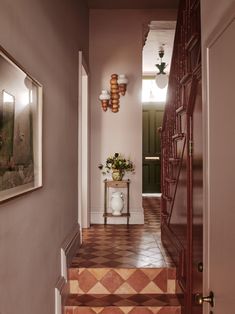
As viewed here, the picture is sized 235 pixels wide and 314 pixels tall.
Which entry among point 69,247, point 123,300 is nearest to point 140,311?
point 123,300

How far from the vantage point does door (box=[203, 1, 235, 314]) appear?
1248 mm

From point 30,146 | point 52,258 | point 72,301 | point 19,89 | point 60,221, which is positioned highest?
point 19,89

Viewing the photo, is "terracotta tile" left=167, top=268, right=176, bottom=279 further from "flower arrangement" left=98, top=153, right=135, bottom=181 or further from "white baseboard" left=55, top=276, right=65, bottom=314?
"flower arrangement" left=98, top=153, right=135, bottom=181

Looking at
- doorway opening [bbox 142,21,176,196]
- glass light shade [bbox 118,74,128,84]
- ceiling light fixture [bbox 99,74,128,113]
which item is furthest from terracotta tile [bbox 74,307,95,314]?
doorway opening [bbox 142,21,176,196]

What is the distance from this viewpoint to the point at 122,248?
4.07 meters

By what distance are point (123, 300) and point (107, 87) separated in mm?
3394

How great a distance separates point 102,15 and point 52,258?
4.14m

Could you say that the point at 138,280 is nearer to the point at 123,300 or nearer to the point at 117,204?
the point at 123,300

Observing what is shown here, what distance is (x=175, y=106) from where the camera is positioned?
3.37 metres

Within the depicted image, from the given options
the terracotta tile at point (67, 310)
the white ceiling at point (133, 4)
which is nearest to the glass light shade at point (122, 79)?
the white ceiling at point (133, 4)

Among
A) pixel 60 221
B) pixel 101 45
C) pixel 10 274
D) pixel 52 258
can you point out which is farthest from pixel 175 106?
pixel 101 45

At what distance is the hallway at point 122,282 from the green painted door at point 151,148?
5.93 m

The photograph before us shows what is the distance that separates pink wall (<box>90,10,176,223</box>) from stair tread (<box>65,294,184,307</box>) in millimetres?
2413

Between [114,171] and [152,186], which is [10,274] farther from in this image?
[152,186]
